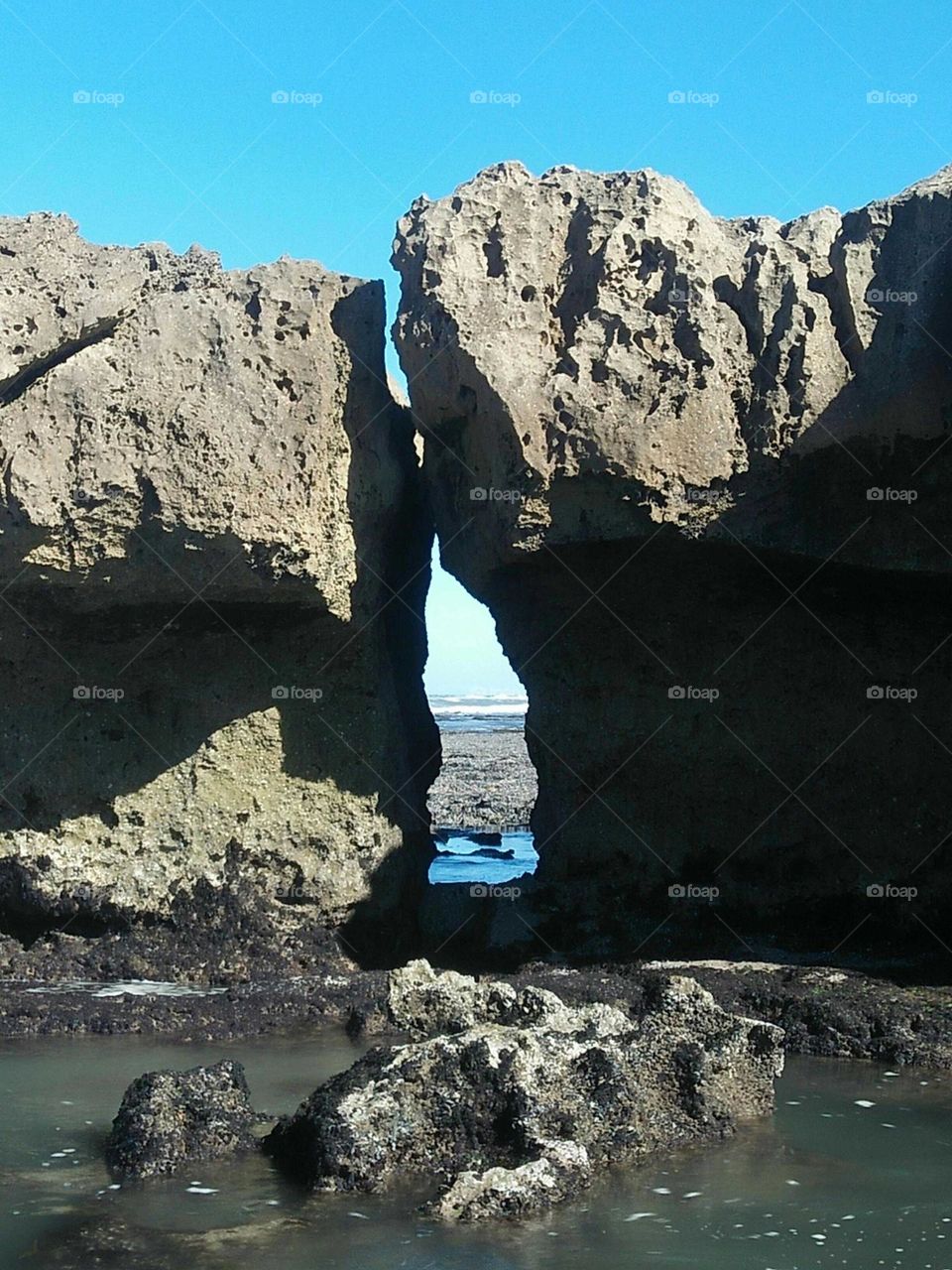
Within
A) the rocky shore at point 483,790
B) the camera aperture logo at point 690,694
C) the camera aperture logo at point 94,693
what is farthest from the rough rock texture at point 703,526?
the rocky shore at point 483,790

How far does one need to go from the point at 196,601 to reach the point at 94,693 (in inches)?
46.3

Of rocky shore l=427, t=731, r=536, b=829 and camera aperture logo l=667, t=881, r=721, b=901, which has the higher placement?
camera aperture logo l=667, t=881, r=721, b=901

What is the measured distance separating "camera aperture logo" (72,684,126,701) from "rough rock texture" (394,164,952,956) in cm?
292

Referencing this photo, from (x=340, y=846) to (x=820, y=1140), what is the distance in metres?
5.63

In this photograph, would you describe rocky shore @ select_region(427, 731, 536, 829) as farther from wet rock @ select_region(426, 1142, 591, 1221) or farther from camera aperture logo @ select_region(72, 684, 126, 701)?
wet rock @ select_region(426, 1142, 591, 1221)

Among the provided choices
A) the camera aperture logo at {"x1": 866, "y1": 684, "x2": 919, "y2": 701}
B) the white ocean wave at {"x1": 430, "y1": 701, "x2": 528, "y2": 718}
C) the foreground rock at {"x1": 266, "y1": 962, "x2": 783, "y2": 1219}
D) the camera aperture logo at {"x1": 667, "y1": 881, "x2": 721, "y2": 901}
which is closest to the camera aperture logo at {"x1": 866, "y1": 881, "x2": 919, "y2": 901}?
the camera aperture logo at {"x1": 667, "y1": 881, "x2": 721, "y2": 901}

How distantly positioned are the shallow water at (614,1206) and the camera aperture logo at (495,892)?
4.58 metres

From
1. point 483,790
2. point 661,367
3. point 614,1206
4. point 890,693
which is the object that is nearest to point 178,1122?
point 614,1206

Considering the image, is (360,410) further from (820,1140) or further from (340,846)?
(820,1140)

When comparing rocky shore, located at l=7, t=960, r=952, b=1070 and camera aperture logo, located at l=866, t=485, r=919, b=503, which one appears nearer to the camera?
rocky shore, located at l=7, t=960, r=952, b=1070

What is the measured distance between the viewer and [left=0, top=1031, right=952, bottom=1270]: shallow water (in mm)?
5562

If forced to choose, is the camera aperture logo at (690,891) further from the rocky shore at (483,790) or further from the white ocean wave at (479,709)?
the white ocean wave at (479,709)

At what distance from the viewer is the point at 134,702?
1180cm

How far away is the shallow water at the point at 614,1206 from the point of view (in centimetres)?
556
